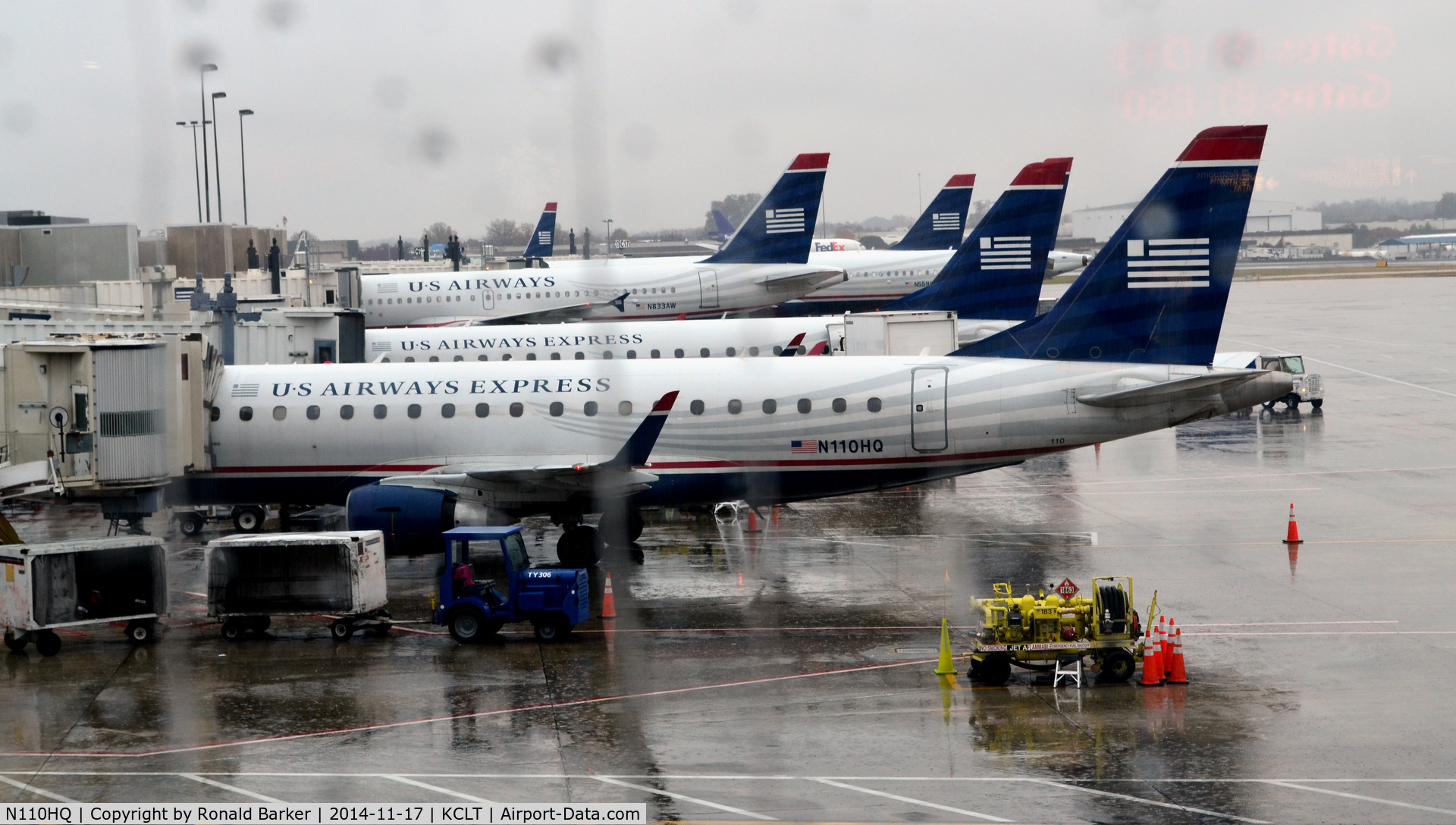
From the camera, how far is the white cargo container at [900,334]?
3938 centimetres

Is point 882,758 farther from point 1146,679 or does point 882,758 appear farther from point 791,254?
point 791,254

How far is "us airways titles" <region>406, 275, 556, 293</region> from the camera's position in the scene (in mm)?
56406

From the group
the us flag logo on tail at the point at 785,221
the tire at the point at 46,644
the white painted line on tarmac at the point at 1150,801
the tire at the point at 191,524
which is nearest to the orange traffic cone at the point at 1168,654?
the white painted line on tarmac at the point at 1150,801

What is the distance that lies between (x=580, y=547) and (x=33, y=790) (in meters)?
13.3

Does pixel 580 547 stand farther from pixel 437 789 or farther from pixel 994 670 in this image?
pixel 437 789

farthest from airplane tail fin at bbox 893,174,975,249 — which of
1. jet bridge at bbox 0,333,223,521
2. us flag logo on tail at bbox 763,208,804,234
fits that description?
jet bridge at bbox 0,333,223,521

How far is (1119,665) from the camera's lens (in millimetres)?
18453

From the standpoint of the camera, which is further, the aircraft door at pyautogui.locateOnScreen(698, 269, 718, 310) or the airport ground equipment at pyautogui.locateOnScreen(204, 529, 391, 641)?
the aircraft door at pyautogui.locateOnScreen(698, 269, 718, 310)

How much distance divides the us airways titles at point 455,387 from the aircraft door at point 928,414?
6.25m

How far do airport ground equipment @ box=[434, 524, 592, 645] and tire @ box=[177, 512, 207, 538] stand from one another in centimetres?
1265

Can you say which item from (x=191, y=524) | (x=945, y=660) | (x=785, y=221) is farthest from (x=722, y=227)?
(x=945, y=660)

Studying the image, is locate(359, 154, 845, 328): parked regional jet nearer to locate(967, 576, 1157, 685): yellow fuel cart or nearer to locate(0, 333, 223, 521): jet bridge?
locate(0, 333, 223, 521): jet bridge

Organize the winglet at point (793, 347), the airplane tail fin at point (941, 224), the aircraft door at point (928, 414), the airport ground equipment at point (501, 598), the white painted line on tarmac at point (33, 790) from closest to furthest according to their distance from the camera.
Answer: the white painted line on tarmac at point (33, 790) → the airport ground equipment at point (501, 598) → the aircraft door at point (928, 414) → the winglet at point (793, 347) → the airplane tail fin at point (941, 224)

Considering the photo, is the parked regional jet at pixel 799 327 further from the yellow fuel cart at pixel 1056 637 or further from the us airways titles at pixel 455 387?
the yellow fuel cart at pixel 1056 637
